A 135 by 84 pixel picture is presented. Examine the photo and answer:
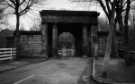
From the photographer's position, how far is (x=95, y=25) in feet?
74.7

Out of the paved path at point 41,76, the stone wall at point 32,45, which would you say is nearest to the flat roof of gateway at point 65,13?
the stone wall at point 32,45

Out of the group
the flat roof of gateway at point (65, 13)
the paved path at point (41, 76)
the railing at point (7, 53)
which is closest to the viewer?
the paved path at point (41, 76)

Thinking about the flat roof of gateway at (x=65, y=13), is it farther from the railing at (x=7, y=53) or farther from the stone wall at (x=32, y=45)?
the railing at (x=7, y=53)

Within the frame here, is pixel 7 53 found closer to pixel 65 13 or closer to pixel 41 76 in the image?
pixel 41 76

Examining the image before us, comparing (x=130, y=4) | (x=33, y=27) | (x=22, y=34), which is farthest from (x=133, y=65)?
(x=33, y=27)

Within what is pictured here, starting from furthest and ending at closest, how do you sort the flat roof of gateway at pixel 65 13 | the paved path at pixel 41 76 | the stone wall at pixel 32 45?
the flat roof of gateway at pixel 65 13, the stone wall at pixel 32 45, the paved path at pixel 41 76

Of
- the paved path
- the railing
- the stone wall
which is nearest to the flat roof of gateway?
the stone wall

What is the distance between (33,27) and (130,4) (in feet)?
154

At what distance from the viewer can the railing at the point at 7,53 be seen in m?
14.1

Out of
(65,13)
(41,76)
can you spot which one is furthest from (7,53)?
(65,13)

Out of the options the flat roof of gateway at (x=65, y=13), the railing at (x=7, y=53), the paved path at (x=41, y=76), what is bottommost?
the paved path at (x=41, y=76)

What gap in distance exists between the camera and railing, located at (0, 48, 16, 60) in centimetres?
1407

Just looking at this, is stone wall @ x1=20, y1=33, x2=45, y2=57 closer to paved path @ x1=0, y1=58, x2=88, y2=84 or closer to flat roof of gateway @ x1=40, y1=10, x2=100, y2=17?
flat roof of gateway @ x1=40, y1=10, x2=100, y2=17

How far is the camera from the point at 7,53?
15.5 meters
